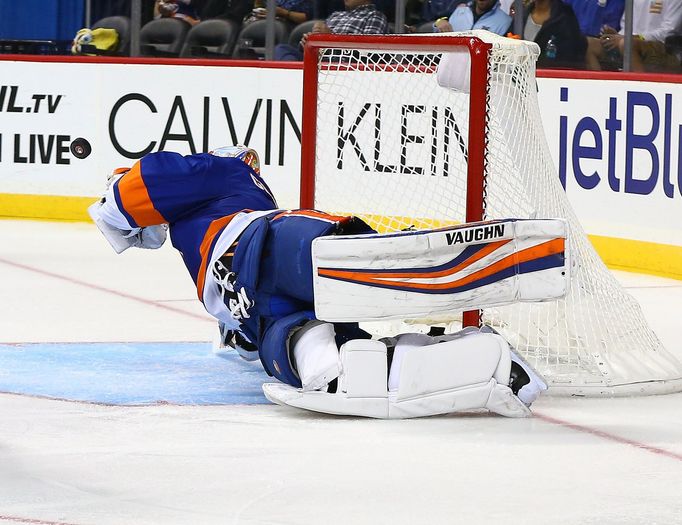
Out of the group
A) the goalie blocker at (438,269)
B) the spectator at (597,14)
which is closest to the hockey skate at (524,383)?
the goalie blocker at (438,269)

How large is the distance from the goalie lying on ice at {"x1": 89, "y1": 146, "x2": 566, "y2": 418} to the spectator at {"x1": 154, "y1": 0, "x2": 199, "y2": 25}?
204 inches

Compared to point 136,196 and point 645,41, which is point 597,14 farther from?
point 136,196

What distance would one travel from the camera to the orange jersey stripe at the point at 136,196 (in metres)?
3.89

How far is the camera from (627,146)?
21.6ft

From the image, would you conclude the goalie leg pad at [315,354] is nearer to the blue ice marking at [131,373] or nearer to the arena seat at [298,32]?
the blue ice marking at [131,373]

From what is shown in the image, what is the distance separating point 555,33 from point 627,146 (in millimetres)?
1318

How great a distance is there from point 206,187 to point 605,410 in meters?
1.19

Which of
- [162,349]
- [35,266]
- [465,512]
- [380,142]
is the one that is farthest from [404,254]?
[35,266]

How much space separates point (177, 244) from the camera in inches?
160

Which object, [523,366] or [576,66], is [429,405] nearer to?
[523,366]

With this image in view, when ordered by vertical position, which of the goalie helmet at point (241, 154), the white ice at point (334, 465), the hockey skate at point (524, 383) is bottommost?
the white ice at point (334, 465)

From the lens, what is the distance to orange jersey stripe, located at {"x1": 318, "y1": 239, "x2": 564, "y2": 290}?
3537mm

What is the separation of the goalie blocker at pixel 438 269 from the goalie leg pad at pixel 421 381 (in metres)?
0.09

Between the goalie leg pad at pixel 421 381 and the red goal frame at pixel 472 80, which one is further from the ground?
the red goal frame at pixel 472 80
